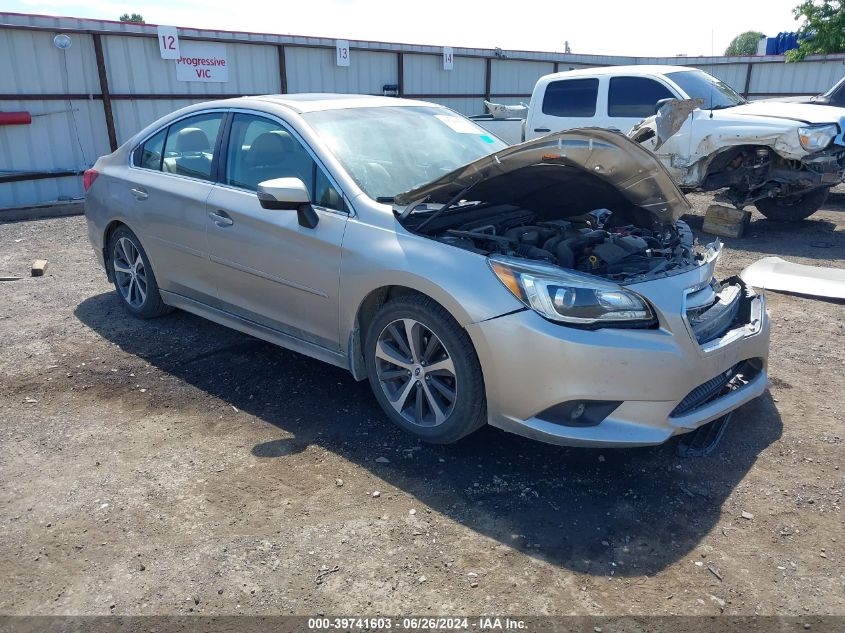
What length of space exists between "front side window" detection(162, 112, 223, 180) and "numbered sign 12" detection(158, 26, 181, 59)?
29.5 feet

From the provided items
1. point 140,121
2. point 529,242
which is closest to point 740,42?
point 140,121

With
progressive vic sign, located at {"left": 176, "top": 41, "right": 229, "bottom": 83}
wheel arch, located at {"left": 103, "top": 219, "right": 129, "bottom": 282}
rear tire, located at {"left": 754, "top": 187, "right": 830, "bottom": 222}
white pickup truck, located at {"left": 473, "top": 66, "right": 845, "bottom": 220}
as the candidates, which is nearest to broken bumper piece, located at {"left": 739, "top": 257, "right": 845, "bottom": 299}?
white pickup truck, located at {"left": 473, "top": 66, "right": 845, "bottom": 220}

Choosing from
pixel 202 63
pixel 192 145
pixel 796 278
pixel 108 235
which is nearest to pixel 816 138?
pixel 796 278

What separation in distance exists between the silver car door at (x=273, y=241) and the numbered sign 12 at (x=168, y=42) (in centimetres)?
975

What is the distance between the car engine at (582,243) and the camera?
3541mm

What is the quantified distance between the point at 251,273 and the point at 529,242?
1.76 meters

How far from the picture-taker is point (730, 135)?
850 cm

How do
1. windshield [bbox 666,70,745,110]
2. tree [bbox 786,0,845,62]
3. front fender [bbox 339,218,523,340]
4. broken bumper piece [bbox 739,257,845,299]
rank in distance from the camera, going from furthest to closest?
tree [bbox 786,0,845,62]
windshield [bbox 666,70,745,110]
broken bumper piece [bbox 739,257,845,299]
front fender [bbox 339,218,523,340]

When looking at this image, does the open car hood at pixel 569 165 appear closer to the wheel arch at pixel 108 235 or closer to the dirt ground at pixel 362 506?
the dirt ground at pixel 362 506

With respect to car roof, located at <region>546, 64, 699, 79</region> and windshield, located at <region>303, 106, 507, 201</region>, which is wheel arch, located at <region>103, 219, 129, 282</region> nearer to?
windshield, located at <region>303, 106, 507, 201</region>

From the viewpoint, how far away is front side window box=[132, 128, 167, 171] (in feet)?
17.0

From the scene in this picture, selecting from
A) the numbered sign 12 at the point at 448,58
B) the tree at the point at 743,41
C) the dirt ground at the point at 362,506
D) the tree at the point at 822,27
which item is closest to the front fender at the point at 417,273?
the dirt ground at the point at 362,506

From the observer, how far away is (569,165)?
355 cm

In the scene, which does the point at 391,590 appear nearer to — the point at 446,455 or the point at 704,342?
the point at 446,455
